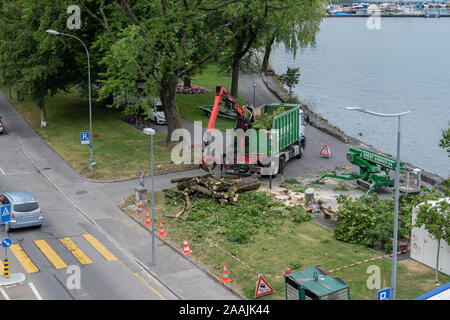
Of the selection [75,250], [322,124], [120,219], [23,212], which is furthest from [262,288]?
[322,124]

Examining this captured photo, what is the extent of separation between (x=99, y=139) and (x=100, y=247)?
20480 mm

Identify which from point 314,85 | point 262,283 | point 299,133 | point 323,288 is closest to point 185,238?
point 262,283

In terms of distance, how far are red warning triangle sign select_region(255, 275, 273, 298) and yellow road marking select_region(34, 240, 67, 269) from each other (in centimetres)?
866

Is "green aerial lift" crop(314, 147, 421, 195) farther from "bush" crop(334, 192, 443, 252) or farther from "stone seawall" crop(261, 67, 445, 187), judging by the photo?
"bush" crop(334, 192, 443, 252)

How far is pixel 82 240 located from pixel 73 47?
24.9 meters

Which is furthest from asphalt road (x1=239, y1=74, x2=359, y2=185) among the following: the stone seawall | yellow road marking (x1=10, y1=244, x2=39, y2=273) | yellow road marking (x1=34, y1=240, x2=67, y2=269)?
yellow road marking (x1=10, y1=244, x2=39, y2=273)

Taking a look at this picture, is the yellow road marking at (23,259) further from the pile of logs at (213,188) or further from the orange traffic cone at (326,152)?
the orange traffic cone at (326,152)

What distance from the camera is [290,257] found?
24859 mm

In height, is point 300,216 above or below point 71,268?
above

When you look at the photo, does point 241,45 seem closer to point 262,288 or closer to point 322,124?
point 322,124

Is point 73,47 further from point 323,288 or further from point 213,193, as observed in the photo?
point 323,288

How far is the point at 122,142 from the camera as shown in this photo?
44625 millimetres

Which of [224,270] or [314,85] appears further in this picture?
[314,85]

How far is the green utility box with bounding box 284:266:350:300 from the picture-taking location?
1911 centimetres
